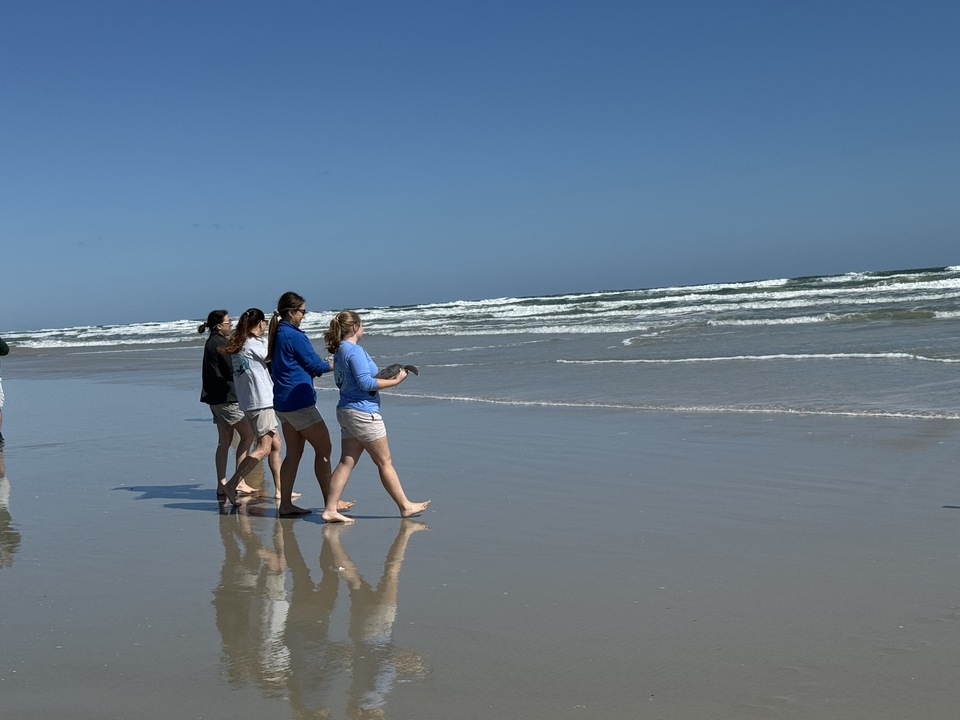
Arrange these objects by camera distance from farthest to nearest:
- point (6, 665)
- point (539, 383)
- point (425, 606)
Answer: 1. point (539, 383)
2. point (425, 606)
3. point (6, 665)

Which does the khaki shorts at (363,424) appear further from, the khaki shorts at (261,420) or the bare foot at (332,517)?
the khaki shorts at (261,420)

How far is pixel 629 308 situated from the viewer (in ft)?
148

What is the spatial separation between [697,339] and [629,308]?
2127 cm

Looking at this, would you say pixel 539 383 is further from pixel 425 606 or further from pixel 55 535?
pixel 425 606

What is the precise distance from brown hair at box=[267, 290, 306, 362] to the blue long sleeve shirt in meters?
0.03

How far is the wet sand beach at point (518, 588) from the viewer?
362 centimetres

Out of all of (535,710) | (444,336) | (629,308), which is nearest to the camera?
(535,710)

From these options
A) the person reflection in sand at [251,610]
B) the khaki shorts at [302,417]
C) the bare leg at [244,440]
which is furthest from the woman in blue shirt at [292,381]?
the bare leg at [244,440]

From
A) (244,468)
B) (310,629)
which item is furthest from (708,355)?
(310,629)

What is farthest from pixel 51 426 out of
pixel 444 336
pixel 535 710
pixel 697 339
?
pixel 444 336

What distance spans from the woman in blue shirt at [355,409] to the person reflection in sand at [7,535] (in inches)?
72.1

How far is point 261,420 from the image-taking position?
743cm

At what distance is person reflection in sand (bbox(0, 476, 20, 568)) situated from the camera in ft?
19.2

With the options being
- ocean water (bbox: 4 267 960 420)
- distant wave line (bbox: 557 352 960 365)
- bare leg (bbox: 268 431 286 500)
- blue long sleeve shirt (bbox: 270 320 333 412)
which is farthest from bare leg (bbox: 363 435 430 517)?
distant wave line (bbox: 557 352 960 365)
